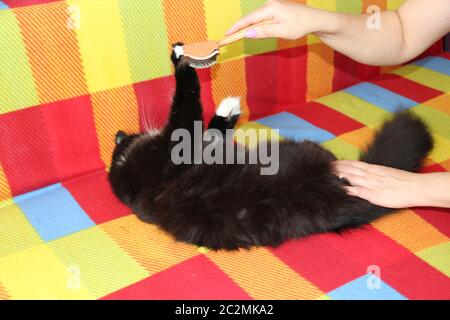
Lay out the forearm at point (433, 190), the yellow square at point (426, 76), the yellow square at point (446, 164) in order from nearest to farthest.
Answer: the forearm at point (433, 190), the yellow square at point (446, 164), the yellow square at point (426, 76)

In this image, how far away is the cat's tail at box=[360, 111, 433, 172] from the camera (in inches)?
41.2

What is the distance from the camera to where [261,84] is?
→ 140 centimetres

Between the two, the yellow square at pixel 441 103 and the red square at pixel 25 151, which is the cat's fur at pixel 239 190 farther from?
the yellow square at pixel 441 103

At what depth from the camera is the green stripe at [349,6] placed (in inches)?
56.5

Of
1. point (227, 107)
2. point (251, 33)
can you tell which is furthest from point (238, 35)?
point (227, 107)

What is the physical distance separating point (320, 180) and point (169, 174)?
1.02 ft

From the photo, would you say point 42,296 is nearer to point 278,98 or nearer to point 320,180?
point 320,180

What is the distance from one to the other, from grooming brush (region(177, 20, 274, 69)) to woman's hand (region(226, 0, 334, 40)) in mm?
12

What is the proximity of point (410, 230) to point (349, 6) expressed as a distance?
0.78 metres

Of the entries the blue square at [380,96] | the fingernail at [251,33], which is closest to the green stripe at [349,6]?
the blue square at [380,96]

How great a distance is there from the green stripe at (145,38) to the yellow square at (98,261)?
1.38 feet

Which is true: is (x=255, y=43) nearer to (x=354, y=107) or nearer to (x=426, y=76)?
(x=354, y=107)

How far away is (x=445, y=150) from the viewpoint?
47.9 inches

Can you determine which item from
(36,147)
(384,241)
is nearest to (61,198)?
(36,147)
